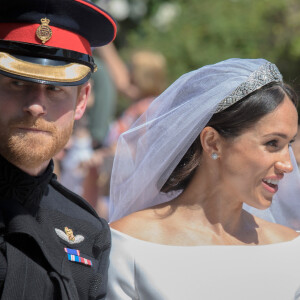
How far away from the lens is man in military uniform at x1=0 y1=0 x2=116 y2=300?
114 inches

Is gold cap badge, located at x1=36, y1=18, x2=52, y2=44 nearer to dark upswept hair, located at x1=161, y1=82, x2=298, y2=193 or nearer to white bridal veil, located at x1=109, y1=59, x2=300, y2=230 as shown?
white bridal veil, located at x1=109, y1=59, x2=300, y2=230

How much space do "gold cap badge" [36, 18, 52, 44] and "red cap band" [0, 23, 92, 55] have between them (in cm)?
1

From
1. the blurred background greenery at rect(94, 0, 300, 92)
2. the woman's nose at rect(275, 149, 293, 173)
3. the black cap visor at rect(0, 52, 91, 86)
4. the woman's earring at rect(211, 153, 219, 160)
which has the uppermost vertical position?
the black cap visor at rect(0, 52, 91, 86)

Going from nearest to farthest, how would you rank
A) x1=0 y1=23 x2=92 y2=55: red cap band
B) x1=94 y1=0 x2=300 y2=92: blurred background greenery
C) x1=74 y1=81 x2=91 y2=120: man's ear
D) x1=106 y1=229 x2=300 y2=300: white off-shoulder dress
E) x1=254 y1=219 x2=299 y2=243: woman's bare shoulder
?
x1=0 y1=23 x2=92 y2=55: red cap band → x1=74 y1=81 x2=91 y2=120: man's ear → x1=106 y1=229 x2=300 y2=300: white off-shoulder dress → x1=254 y1=219 x2=299 y2=243: woman's bare shoulder → x1=94 y1=0 x2=300 y2=92: blurred background greenery

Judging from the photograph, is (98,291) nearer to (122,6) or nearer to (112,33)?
(112,33)

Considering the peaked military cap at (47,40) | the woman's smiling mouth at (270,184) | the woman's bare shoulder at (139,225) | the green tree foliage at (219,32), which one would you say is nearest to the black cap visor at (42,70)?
the peaked military cap at (47,40)

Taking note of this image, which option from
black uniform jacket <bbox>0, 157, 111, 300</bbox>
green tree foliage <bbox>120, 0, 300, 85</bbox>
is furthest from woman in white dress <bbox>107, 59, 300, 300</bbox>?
green tree foliage <bbox>120, 0, 300, 85</bbox>

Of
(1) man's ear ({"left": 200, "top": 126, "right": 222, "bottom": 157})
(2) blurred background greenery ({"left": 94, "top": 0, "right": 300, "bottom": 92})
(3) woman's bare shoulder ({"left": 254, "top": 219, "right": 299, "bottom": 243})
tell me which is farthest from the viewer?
(2) blurred background greenery ({"left": 94, "top": 0, "right": 300, "bottom": 92})

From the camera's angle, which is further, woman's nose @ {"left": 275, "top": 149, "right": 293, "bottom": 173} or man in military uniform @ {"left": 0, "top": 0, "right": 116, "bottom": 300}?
woman's nose @ {"left": 275, "top": 149, "right": 293, "bottom": 173}

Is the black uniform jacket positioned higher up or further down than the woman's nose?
further down

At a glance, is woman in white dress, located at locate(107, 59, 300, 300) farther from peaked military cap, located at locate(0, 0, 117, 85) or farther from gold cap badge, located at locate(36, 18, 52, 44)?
gold cap badge, located at locate(36, 18, 52, 44)

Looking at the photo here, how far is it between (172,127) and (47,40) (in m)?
0.85

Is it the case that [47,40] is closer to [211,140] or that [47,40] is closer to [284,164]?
[211,140]

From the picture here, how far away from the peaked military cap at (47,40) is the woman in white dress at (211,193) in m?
0.64
